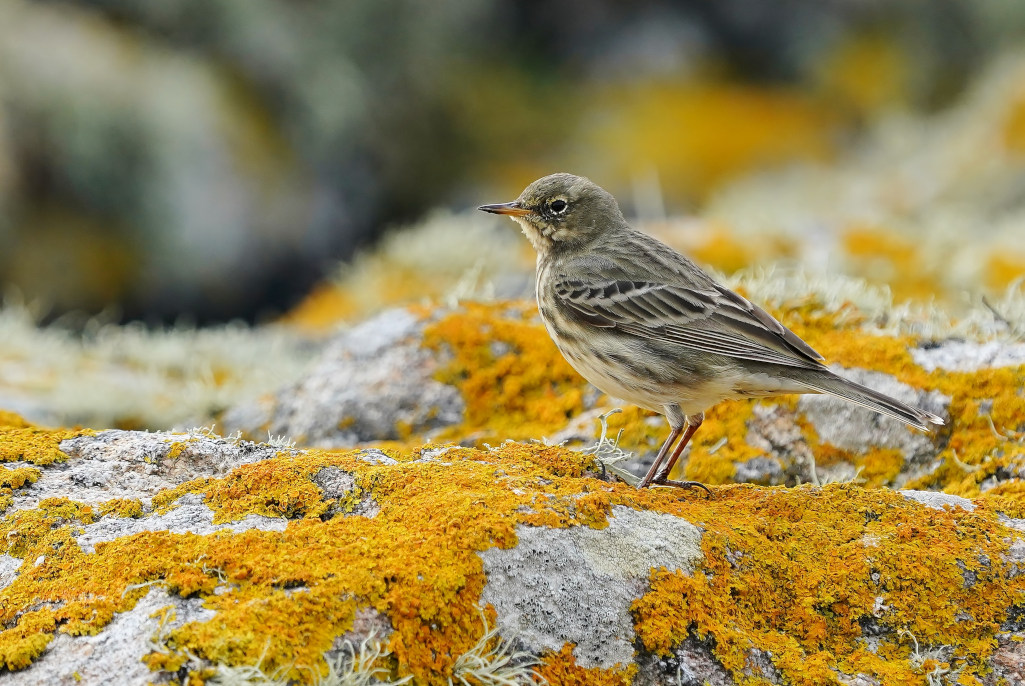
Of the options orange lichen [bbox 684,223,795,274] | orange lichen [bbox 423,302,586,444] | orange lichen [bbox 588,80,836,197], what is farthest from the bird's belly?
orange lichen [bbox 588,80,836,197]

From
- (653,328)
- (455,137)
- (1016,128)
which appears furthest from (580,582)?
(455,137)

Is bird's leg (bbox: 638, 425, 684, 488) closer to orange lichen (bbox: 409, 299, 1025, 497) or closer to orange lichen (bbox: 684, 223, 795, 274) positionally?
orange lichen (bbox: 409, 299, 1025, 497)

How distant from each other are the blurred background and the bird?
3261 mm

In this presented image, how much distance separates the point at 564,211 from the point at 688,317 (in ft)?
4.21

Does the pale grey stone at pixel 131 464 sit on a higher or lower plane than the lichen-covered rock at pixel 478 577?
lower

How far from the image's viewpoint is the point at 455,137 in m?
17.3

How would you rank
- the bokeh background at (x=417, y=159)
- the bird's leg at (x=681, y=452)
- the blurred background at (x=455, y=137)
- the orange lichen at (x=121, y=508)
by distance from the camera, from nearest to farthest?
the orange lichen at (x=121, y=508)
the bird's leg at (x=681, y=452)
the bokeh background at (x=417, y=159)
the blurred background at (x=455, y=137)

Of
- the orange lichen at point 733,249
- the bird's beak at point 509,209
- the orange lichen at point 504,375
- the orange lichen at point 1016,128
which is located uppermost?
the orange lichen at point 1016,128

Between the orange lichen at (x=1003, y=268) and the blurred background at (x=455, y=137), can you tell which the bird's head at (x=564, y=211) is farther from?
the orange lichen at (x=1003, y=268)

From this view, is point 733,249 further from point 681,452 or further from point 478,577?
point 478,577

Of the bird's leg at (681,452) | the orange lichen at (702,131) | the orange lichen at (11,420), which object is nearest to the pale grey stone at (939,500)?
the bird's leg at (681,452)

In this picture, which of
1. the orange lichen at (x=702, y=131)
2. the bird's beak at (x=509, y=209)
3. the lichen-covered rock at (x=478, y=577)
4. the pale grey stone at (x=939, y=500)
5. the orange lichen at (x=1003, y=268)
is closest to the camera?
the lichen-covered rock at (x=478, y=577)

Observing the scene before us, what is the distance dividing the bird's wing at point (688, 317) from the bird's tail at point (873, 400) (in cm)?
14

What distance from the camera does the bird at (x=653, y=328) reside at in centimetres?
499
